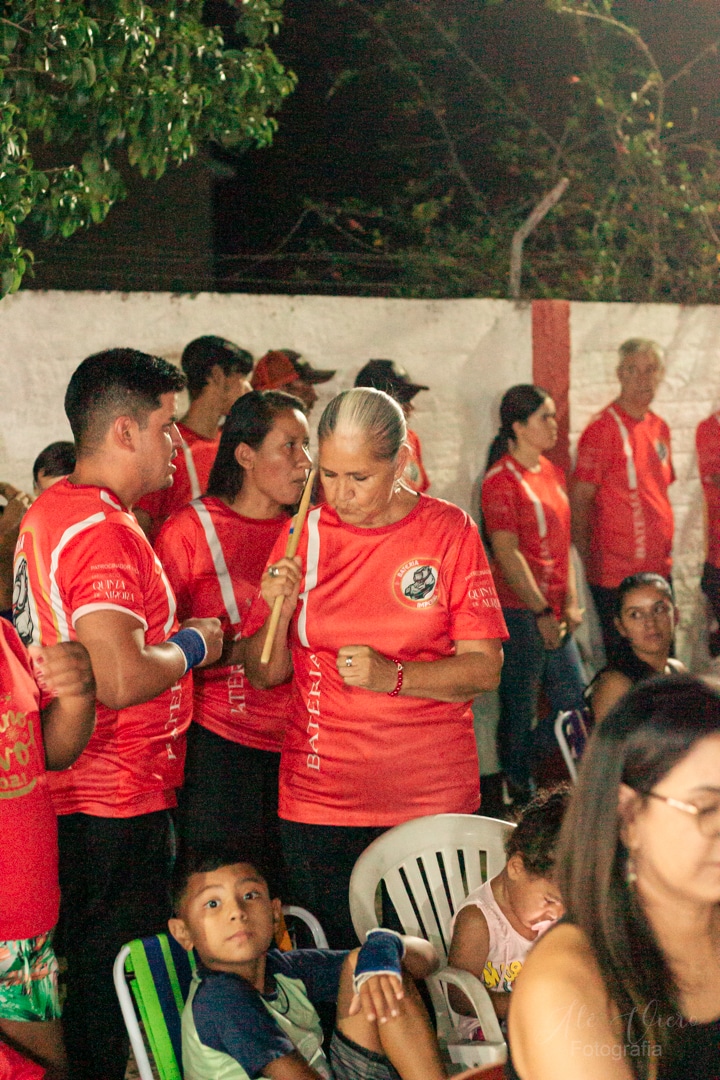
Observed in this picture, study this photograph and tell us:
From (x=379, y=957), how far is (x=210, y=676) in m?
1.06

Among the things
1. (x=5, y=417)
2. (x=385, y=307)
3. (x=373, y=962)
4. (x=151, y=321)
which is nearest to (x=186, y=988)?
(x=373, y=962)

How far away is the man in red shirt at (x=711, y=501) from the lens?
634 centimetres

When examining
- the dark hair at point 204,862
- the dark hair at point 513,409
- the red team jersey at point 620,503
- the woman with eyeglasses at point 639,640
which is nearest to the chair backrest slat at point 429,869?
the dark hair at point 204,862

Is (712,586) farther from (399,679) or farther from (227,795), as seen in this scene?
(399,679)

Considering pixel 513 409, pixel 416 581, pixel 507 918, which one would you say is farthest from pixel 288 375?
pixel 507 918

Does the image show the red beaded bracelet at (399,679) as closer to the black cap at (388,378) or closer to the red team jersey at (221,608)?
the red team jersey at (221,608)

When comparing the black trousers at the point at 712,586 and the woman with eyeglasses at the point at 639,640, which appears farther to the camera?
the black trousers at the point at 712,586

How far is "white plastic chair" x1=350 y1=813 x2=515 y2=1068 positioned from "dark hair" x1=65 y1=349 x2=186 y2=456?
1.18 metres

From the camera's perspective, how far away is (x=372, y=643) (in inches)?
115

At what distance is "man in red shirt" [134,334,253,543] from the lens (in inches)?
170

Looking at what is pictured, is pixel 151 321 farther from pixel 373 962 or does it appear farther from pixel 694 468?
pixel 694 468

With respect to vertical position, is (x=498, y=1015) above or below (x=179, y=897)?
below

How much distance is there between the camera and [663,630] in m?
4.49

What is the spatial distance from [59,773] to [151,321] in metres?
2.38
